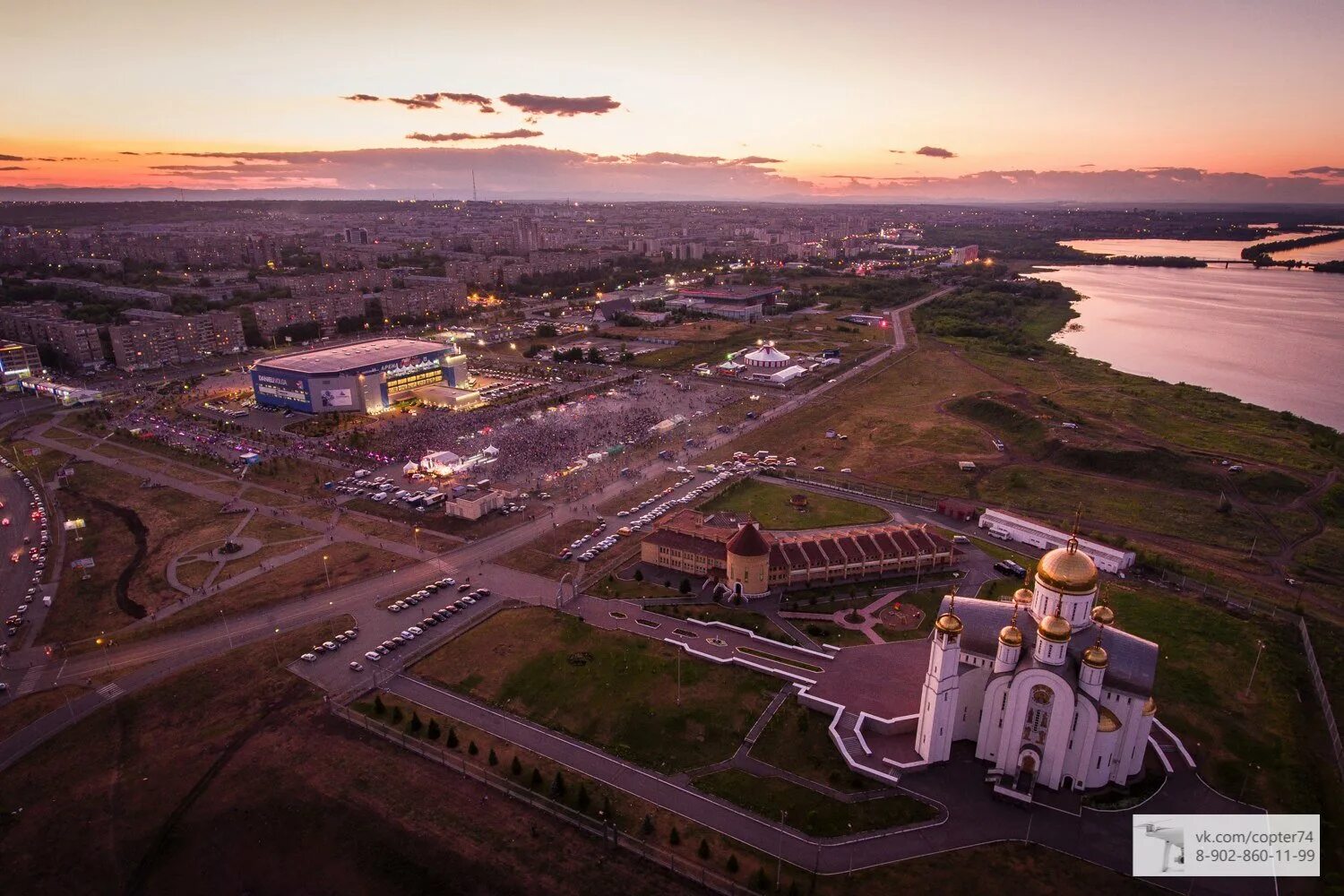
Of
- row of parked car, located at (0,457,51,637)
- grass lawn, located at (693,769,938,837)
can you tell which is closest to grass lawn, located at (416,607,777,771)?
grass lawn, located at (693,769,938,837)

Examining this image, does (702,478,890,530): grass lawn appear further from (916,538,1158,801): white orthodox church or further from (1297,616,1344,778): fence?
(1297,616,1344,778): fence

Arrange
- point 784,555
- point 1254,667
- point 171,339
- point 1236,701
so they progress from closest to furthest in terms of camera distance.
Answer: point 1236,701, point 1254,667, point 784,555, point 171,339

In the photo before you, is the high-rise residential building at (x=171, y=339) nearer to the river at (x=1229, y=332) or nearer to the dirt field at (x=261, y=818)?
the dirt field at (x=261, y=818)

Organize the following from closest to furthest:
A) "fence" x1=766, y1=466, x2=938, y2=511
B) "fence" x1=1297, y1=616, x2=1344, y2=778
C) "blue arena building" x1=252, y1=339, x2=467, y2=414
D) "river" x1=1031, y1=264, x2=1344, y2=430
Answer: "fence" x1=1297, y1=616, x2=1344, y2=778 → "fence" x1=766, y1=466, x2=938, y2=511 → "blue arena building" x1=252, y1=339, x2=467, y2=414 → "river" x1=1031, y1=264, x2=1344, y2=430

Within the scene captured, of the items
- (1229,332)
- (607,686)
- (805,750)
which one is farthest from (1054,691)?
(1229,332)

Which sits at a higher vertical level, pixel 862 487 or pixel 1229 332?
pixel 1229 332

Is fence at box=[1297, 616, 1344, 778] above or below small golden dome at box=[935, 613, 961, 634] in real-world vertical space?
below

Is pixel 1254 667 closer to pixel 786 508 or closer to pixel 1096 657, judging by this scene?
pixel 1096 657
